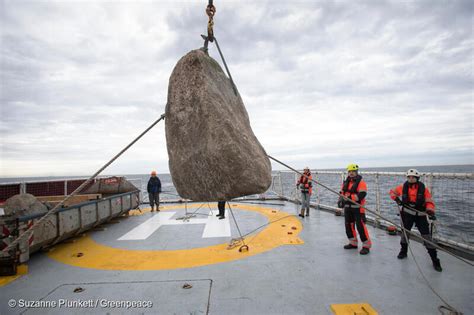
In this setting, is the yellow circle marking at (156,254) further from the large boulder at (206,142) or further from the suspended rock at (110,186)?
the large boulder at (206,142)

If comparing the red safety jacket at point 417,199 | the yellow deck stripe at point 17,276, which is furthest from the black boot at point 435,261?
the yellow deck stripe at point 17,276

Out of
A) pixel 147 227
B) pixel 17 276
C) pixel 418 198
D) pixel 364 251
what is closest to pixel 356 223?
pixel 364 251

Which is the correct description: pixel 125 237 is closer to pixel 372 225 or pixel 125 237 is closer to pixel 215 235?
pixel 215 235

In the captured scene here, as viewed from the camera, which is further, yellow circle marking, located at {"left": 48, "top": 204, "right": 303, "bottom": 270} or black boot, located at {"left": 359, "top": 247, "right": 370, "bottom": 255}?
black boot, located at {"left": 359, "top": 247, "right": 370, "bottom": 255}

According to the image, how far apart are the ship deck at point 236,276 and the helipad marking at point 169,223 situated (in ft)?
0.49

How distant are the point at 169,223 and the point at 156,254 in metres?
3.03

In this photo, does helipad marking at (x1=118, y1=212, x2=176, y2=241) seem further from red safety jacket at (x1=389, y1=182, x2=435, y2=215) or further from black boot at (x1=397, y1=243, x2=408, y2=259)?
red safety jacket at (x1=389, y1=182, x2=435, y2=215)

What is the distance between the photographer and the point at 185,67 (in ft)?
8.66

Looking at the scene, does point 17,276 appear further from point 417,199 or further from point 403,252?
point 417,199

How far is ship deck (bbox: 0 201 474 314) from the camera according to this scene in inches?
134

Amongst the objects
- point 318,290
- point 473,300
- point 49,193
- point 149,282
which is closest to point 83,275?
point 149,282

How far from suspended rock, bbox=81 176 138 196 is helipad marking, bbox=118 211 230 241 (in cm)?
163

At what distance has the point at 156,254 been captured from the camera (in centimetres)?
548

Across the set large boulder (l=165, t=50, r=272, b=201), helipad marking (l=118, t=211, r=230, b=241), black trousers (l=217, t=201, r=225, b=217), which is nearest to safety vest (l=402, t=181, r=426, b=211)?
large boulder (l=165, t=50, r=272, b=201)
